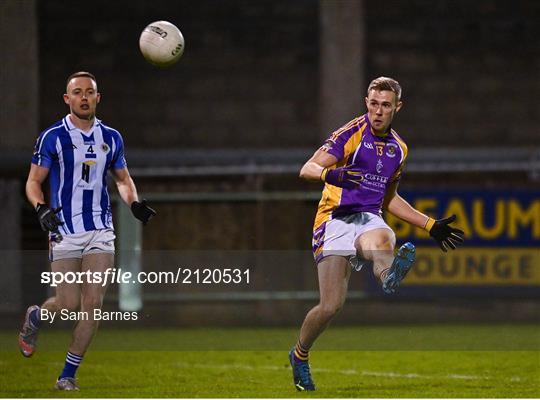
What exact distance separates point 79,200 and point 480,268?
742 centimetres

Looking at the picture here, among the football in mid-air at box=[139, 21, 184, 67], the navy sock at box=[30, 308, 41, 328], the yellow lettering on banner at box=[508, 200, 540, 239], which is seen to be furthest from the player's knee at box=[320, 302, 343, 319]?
the yellow lettering on banner at box=[508, 200, 540, 239]

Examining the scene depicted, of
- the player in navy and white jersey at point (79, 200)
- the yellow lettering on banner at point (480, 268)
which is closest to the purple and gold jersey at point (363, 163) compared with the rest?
the player in navy and white jersey at point (79, 200)

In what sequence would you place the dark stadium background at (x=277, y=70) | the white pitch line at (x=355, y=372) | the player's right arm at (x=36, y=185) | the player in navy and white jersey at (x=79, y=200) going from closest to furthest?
the player's right arm at (x=36, y=185) → the player in navy and white jersey at (x=79, y=200) → the white pitch line at (x=355, y=372) → the dark stadium background at (x=277, y=70)

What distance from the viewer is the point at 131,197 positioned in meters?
8.26

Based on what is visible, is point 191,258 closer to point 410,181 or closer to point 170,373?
point 410,181

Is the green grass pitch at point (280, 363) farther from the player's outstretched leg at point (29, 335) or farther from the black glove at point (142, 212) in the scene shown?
the black glove at point (142, 212)

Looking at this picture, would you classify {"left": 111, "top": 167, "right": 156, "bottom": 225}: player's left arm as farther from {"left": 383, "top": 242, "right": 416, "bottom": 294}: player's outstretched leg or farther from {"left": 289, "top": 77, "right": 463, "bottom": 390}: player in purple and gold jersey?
{"left": 383, "top": 242, "right": 416, "bottom": 294}: player's outstretched leg

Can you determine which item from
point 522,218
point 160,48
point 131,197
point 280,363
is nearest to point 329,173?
point 131,197

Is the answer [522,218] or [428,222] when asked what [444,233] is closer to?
[428,222]

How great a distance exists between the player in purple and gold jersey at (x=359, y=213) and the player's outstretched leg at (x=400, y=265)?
82 mm

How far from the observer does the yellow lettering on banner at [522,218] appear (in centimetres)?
1457

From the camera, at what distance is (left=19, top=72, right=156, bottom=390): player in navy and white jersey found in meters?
8.08

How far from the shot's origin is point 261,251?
15.0 m

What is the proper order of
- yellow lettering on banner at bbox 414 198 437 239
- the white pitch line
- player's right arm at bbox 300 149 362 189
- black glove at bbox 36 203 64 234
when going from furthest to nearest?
yellow lettering on banner at bbox 414 198 437 239 < the white pitch line < black glove at bbox 36 203 64 234 < player's right arm at bbox 300 149 362 189
